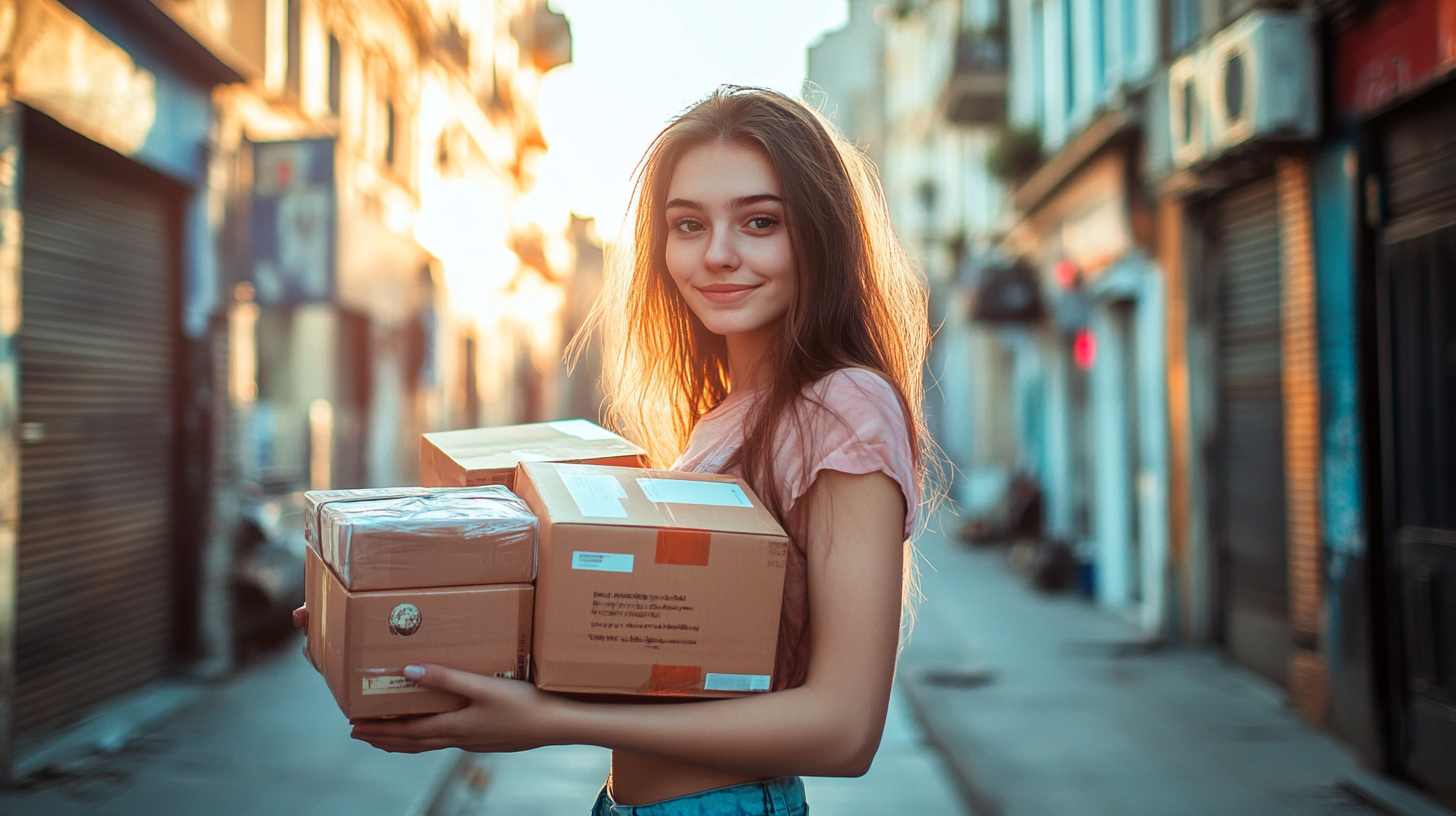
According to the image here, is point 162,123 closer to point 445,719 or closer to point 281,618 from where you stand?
point 281,618

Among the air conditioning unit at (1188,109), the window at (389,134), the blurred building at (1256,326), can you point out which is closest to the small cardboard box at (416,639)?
the blurred building at (1256,326)

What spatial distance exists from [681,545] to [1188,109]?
7749 millimetres

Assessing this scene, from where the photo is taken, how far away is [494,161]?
74.6ft

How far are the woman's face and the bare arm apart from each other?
0.41m

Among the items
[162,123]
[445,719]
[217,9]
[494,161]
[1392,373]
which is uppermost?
[494,161]

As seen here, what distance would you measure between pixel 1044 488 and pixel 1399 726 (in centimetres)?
980

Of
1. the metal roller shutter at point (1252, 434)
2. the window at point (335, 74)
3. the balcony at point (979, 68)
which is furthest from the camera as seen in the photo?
the balcony at point (979, 68)

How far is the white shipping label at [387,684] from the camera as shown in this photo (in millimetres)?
1351

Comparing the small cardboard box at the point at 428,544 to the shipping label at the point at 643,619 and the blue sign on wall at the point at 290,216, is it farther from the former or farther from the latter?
the blue sign on wall at the point at 290,216

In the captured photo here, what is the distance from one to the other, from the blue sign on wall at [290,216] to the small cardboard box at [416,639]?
7754 mm

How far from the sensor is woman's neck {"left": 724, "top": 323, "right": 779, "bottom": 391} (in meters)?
1.81

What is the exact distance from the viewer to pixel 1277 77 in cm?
633

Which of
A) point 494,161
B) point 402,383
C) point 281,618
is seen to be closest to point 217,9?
point 281,618

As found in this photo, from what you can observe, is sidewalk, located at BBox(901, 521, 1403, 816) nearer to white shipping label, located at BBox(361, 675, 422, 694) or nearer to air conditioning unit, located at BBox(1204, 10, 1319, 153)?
air conditioning unit, located at BBox(1204, 10, 1319, 153)
